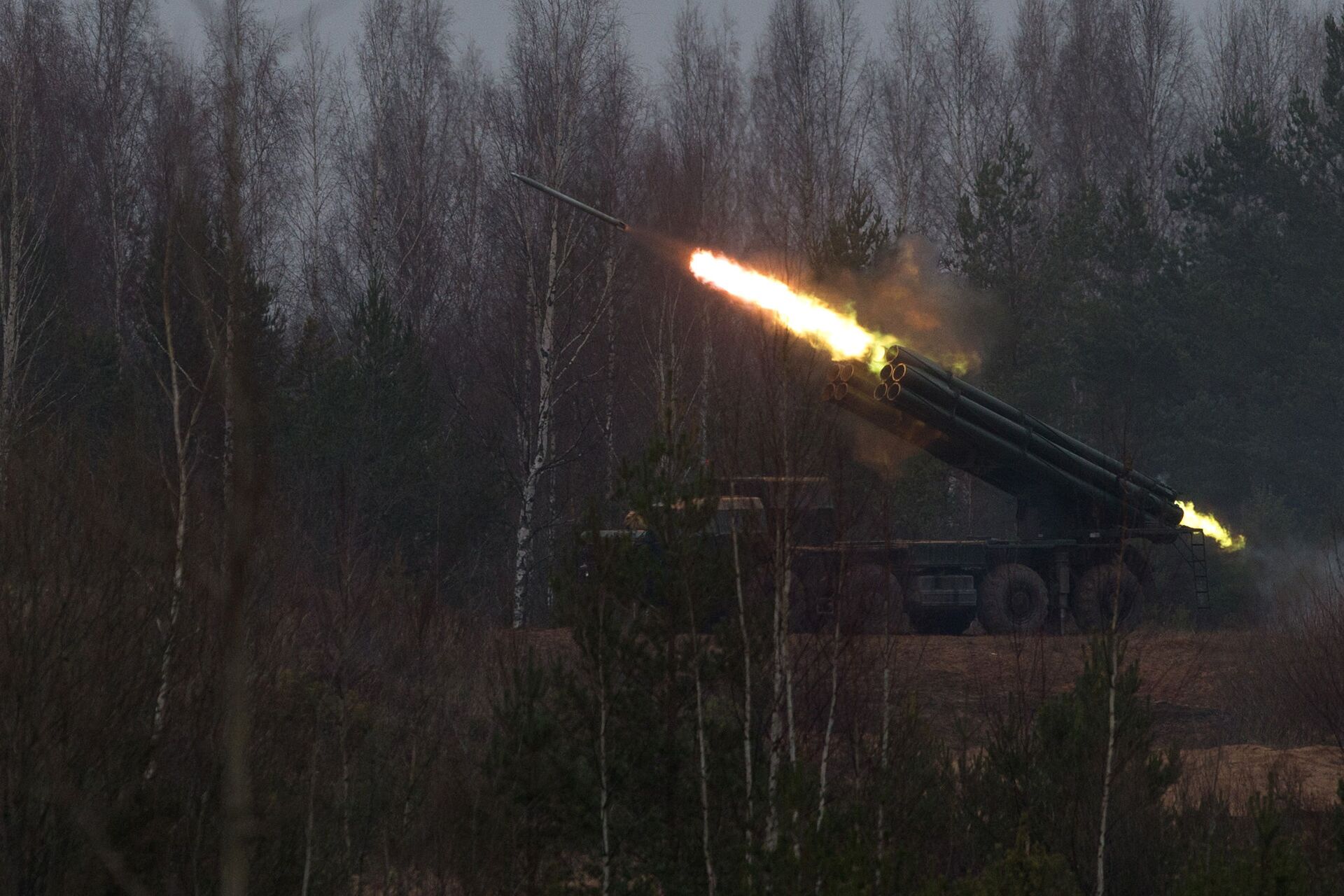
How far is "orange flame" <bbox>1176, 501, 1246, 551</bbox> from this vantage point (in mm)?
20469

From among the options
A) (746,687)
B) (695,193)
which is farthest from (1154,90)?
(746,687)

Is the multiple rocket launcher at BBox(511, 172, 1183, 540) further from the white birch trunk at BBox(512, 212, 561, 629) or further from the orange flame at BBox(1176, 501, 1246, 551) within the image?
the white birch trunk at BBox(512, 212, 561, 629)

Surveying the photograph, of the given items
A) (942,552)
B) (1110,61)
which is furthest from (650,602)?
(1110,61)

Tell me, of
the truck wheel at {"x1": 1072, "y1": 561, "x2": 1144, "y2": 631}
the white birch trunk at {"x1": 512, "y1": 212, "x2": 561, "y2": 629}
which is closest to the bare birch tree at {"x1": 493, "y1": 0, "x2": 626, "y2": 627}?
the white birch trunk at {"x1": 512, "y1": 212, "x2": 561, "y2": 629}

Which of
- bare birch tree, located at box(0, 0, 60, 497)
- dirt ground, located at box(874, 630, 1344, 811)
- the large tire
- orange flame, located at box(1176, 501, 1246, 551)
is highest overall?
bare birch tree, located at box(0, 0, 60, 497)

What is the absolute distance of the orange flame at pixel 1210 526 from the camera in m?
20.5

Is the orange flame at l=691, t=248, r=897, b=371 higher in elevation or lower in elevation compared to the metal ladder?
higher

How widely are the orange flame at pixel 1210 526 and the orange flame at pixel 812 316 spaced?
573cm

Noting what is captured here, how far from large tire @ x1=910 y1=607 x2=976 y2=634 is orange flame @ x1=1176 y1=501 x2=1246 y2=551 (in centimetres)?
334

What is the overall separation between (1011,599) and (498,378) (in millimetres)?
17633

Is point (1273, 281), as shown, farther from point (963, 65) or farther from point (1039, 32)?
point (1039, 32)

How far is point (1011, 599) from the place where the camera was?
65.0ft

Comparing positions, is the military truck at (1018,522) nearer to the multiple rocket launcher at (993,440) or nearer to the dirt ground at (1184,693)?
the multiple rocket launcher at (993,440)

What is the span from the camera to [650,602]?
7625mm
